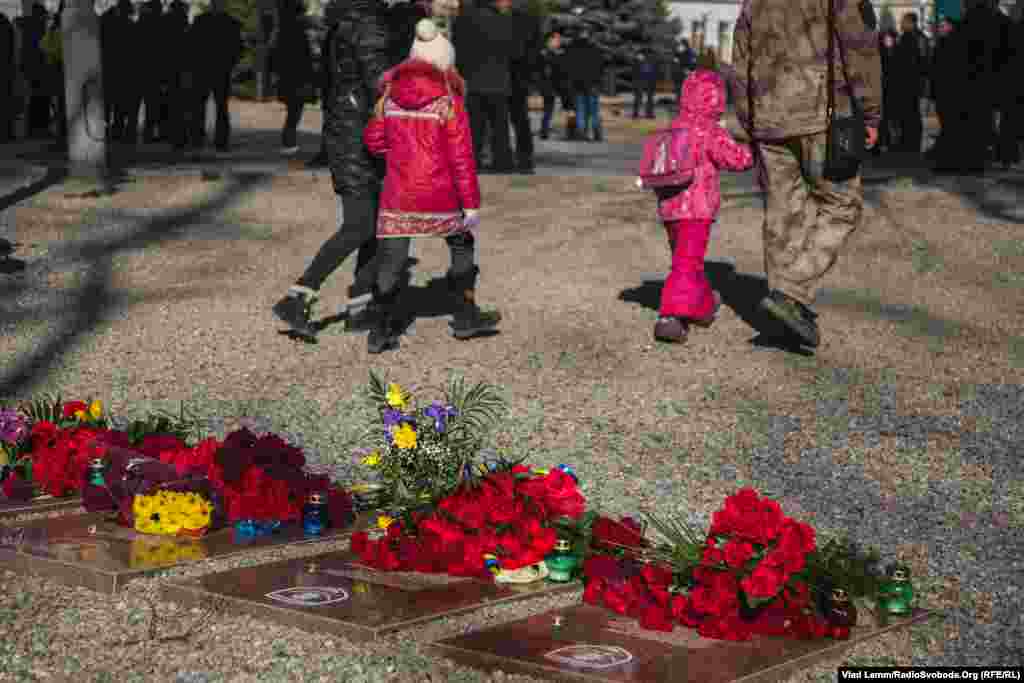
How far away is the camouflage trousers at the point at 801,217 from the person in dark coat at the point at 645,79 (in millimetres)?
26187

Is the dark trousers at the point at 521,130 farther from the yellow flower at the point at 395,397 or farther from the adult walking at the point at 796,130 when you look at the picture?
the yellow flower at the point at 395,397

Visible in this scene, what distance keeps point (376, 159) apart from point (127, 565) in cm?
418

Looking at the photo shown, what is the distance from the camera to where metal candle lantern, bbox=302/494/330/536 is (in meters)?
5.62

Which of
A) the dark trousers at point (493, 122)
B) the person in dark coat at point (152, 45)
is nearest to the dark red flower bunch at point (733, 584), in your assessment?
the dark trousers at point (493, 122)

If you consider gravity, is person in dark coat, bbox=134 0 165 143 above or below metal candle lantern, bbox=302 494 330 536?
above

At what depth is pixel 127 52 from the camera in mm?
21406

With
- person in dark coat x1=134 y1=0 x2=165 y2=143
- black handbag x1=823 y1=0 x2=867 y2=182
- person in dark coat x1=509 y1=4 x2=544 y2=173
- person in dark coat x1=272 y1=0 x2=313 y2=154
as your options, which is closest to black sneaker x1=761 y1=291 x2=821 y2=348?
black handbag x1=823 y1=0 x2=867 y2=182

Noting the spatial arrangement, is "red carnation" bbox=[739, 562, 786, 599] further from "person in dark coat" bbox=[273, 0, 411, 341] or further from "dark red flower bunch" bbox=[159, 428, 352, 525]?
"person in dark coat" bbox=[273, 0, 411, 341]

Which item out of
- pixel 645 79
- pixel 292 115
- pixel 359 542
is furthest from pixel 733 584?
pixel 645 79

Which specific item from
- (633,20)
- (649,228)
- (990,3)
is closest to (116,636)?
(649,228)

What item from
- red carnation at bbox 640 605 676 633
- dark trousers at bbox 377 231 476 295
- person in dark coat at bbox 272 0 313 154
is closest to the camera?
red carnation at bbox 640 605 676 633

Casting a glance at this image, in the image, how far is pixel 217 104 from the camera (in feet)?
70.4

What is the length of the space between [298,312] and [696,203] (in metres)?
2.15

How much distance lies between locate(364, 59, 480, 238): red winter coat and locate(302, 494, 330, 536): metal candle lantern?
3.08 metres
